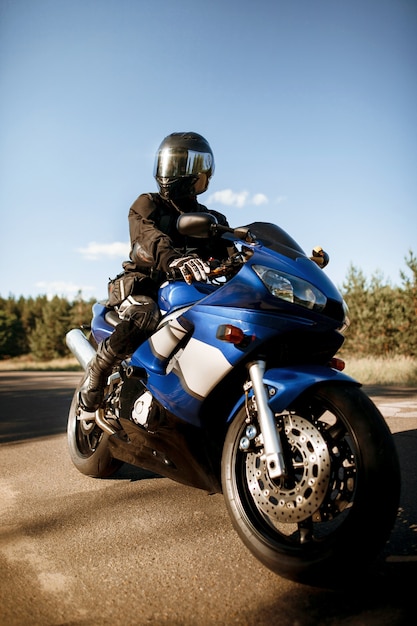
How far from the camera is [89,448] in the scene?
13.6 ft

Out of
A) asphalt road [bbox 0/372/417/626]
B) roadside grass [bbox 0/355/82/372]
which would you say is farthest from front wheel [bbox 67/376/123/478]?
roadside grass [bbox 0/355/82/372]

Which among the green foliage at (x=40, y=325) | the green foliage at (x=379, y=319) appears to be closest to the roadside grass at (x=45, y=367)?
the green foliage at (x=379, y=319)

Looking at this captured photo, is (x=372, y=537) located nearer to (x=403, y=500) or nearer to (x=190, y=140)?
(x=403, y=500)

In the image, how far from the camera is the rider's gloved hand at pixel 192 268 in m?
2.72

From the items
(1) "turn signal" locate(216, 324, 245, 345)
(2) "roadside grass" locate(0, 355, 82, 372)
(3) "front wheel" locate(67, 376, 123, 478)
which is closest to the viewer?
(1) "turn signal" locate(216, 324, 245, 345)

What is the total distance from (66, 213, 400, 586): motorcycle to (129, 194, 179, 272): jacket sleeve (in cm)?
17

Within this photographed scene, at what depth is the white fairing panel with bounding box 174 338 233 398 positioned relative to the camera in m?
2.48

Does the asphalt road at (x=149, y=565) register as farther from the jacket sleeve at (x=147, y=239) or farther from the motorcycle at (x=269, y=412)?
A: the jacket sleeve at (x=147, y=239)

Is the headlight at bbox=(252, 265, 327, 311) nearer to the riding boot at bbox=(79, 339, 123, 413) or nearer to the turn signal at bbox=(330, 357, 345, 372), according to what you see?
the turn signal at bbox=(330, 357, 345, 372)

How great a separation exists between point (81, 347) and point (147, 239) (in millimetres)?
1438

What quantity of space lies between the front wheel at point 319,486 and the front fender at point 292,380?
0.16ft

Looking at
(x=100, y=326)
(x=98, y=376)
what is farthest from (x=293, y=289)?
(x=100, y=326)

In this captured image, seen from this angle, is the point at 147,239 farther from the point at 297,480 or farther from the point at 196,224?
the point at 297,480

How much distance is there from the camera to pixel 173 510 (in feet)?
10.2
